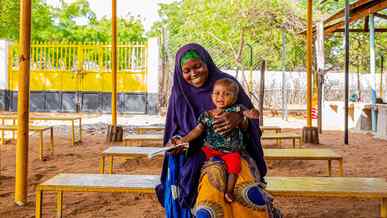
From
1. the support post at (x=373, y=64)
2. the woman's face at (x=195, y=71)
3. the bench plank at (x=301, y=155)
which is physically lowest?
the bench plank at (x=301, y=155)

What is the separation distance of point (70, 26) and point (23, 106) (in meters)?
24.9

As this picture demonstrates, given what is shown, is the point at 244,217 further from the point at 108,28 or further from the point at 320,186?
the point at 108,28

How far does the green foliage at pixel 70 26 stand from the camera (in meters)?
25.2

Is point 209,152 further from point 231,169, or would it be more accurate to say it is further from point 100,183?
point 100,183

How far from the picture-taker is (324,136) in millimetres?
9578

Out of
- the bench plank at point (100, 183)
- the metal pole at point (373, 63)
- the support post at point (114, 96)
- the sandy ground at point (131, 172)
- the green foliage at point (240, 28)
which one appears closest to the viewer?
the bench plank at point (100, 183)

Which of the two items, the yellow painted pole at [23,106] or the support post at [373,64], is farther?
the support post at [373,64]

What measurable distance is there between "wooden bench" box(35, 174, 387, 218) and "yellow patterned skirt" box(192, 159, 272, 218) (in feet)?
2.11

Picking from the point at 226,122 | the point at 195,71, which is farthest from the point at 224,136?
the point at 195,71

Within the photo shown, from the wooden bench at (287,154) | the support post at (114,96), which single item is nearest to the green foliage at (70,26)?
the support post at (114,96)

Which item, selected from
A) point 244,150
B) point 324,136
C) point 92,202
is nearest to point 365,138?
point 324,136

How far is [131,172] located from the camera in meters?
5.69

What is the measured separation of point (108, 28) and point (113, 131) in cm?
2334

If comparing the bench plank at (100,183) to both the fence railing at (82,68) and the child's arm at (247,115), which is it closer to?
the child's arm at (247,115)
